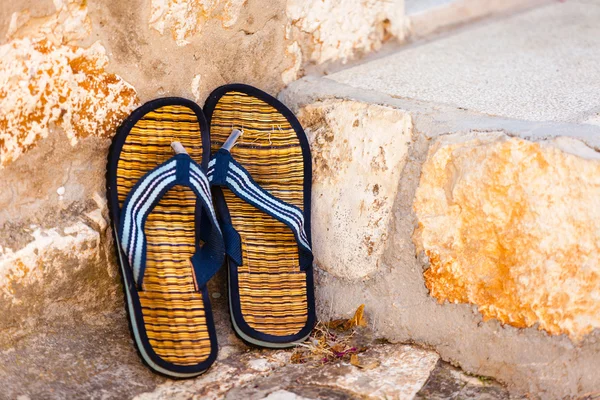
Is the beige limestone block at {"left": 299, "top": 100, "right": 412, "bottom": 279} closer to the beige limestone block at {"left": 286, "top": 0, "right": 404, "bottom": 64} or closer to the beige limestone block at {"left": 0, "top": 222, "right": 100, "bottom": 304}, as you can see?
the beige limestone block at {"left": 286, "top": 0, "right": 404, "bottom": 64}

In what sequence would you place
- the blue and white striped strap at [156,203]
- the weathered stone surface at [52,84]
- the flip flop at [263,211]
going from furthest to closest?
1. the flip flop at [263,211]
2. the blue and white striped strap at [156,203]
3. the weathered stone surface at [52,84]

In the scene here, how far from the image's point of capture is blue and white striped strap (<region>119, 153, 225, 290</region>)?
1407mm

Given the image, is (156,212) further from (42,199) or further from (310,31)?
(310,31)

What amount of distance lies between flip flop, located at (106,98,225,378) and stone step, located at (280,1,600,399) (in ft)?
0.97

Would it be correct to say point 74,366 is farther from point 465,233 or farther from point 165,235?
point 465,233

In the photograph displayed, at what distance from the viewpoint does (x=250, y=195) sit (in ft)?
5.20

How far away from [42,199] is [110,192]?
13cm

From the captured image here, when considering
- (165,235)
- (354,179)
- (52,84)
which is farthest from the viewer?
(354,179)

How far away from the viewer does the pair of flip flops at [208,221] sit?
4.68ft

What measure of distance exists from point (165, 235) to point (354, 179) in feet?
1.40

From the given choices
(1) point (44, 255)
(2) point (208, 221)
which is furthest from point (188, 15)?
(1) point (44, 255)

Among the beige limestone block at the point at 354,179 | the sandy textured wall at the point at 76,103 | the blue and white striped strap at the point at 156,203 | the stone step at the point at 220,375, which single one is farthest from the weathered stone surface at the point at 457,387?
the sandy textured wall at the point at 76,103

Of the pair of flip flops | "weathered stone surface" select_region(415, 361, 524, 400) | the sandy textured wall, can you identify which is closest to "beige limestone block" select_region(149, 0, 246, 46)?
the sandy textured wall

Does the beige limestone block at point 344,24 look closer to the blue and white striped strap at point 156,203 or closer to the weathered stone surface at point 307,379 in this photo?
the blue and white striped strap at point 156,203
